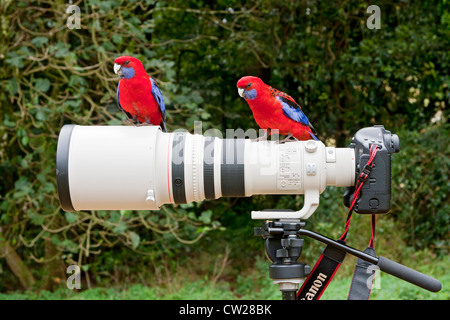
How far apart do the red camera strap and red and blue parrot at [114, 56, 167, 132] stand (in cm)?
78

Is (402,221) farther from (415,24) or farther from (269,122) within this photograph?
(269,122)

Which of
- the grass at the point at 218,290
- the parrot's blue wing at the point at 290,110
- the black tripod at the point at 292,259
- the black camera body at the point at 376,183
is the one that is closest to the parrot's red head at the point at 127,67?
the parrot's blue wing at the point at 290,110

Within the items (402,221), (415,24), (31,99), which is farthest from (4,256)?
(415,24)

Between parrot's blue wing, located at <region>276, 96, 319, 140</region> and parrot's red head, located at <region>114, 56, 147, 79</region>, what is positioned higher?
parrot's red head, located at <region>114, 56, 147, 79</region>

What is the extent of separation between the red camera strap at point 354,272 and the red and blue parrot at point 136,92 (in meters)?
0.78

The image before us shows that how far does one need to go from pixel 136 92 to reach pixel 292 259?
79 centimetres

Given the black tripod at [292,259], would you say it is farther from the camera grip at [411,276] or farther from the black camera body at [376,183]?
the black camera body at [376,183]

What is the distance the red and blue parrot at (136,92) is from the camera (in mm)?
1687

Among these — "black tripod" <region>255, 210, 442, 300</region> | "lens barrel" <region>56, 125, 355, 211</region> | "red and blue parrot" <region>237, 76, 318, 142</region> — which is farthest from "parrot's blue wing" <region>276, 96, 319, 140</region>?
"black tripod" <region>255, 210, 442, 300</region>

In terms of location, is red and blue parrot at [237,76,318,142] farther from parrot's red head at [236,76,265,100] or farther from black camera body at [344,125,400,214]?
black camera body at [344,125,400,214]

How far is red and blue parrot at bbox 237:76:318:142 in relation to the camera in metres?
1.68

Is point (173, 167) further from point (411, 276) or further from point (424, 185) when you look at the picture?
point (424, 185)

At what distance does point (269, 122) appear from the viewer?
5.67 ft

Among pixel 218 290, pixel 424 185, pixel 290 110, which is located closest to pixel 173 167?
pixel 290 110
